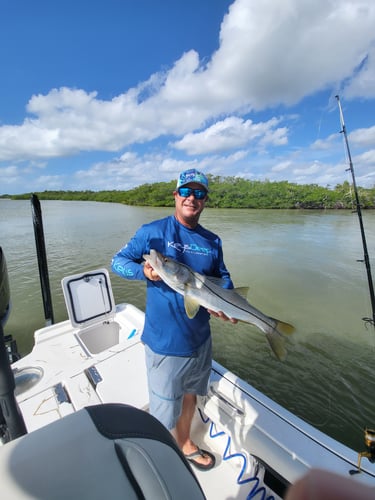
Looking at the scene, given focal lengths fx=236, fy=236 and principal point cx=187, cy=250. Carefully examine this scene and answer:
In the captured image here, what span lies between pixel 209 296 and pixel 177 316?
0.32m

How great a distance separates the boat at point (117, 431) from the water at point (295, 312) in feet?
6.47

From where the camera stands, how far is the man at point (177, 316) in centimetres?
193

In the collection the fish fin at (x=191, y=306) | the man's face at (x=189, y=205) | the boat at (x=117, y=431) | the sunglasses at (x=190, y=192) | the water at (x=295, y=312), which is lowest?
the water at (x=295, y=312)

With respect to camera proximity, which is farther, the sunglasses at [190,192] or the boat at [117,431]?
the sunglasses at [190,192]

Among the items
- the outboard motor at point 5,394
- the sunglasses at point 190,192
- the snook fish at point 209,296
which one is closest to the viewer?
the outboard motor at point 5,394

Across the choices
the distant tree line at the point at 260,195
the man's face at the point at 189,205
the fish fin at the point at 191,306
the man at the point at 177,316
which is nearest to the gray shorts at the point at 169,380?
the man at the point at 177,316

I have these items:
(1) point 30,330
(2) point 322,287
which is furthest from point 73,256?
(2) point 322,287

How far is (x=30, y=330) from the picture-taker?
20.1 feet

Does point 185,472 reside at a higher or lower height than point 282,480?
higher

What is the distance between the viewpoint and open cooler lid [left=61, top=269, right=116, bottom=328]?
364cm

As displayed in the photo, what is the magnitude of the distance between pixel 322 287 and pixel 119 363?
802cm

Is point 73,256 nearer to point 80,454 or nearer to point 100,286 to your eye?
point 100,286

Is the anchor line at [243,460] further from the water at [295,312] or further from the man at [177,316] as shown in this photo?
the water at [295,312]

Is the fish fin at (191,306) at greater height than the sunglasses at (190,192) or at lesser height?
lesser
